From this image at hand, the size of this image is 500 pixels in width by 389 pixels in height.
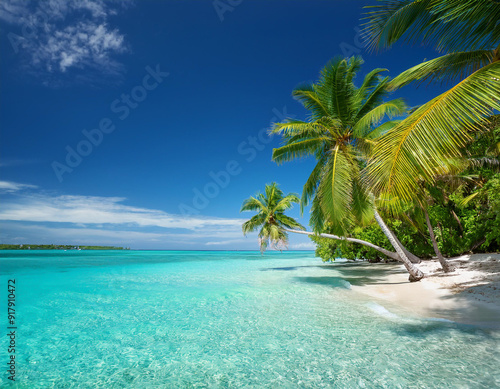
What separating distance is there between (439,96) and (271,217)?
16.1 m

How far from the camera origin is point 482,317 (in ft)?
18.7

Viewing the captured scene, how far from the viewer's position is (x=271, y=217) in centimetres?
1930

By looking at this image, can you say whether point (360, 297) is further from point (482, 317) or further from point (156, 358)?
point (156, 358)

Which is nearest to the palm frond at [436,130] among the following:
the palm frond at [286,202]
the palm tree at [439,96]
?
the palm tree at [439,96]

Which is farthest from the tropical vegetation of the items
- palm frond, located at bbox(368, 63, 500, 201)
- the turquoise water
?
the turquoise water

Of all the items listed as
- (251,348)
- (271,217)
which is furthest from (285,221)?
(251,348)

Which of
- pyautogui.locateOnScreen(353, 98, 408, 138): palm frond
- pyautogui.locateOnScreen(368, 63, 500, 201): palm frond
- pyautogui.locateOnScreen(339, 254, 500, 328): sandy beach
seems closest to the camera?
pyautogui.locateOnScreen(368, 63, 500, 201): palm frond

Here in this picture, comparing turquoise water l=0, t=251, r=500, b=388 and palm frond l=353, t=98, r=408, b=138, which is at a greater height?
palm frond l=353, t=98, r=408, b=138

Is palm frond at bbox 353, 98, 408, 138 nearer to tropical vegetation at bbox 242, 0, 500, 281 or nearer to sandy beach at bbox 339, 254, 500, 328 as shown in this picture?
tropical vegetation at bbox 242, 0, 500, 281

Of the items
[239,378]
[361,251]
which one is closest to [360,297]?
[239,378]

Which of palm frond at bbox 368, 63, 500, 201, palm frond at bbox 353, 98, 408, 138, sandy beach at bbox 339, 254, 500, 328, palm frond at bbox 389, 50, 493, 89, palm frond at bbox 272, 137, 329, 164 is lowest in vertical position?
sandy beach at bbox 339, 254, 500, 328

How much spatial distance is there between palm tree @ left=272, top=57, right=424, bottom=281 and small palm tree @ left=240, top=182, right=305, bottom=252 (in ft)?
25.7

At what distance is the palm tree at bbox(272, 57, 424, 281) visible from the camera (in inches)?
378

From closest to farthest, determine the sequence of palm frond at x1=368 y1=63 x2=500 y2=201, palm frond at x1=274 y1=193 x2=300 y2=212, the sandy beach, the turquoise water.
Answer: palm frond at x1=368 y1=63 x2=500 y2=201, the turquoise water, the sandy beach, palm frond at x1=274 y1=193 x2=300 y2=212
